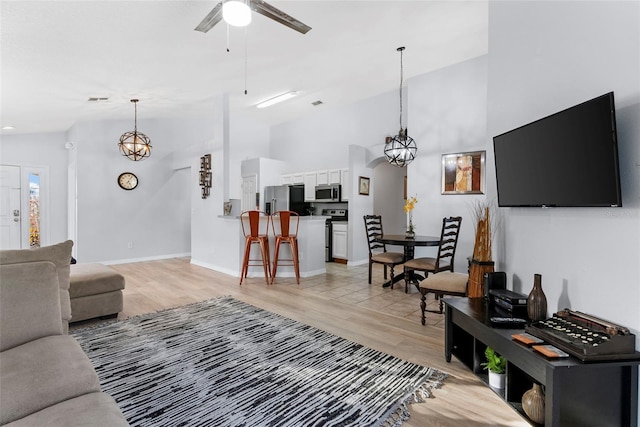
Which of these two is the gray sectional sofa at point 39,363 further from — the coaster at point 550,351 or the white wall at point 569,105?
the white wall at point 569,105

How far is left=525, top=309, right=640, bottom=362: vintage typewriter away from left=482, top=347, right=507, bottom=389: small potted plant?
1.07ft

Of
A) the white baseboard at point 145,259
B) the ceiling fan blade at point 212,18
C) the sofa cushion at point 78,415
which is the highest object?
the ceiling fan blade at point 212,18

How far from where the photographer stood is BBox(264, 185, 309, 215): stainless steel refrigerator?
23.6 ft

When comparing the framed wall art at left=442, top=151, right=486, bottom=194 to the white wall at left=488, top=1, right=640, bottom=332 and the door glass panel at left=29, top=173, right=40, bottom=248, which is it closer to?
the white wall at left=488, top=1, right=640, bottom=332

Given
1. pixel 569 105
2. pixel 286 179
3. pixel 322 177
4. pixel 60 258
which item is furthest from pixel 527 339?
pixel 286 179

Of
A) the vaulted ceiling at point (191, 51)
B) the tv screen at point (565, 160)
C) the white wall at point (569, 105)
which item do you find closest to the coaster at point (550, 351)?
the white wall at point (569, 105)

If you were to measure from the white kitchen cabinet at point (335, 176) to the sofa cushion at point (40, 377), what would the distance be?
5.69 meters

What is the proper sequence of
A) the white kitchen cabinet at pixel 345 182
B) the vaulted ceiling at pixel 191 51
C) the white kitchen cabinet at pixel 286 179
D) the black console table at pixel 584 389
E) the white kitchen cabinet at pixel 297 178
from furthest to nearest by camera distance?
1. the white kitchen cabinet at pixel 286 179
2. the white kitchen cabinet at pixel 297 178
3. the white kitchen cabinet at pixel 345 182
4. the vaulted ceiling at pixel 191 51
5. the black console table at pixel 584 389

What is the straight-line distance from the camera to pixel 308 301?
3.95 m

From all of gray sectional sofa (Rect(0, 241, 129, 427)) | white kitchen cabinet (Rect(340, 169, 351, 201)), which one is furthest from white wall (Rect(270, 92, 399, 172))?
gray sectional sofa (Rect(0, 241, 129, 427))

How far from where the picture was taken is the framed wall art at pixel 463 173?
5.00m

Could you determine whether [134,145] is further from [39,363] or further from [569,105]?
[569,105]

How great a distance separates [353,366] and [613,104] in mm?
2123

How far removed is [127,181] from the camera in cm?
680
